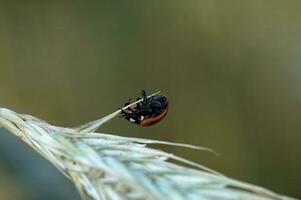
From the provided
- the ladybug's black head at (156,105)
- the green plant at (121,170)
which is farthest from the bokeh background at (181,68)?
the green plant at (121,170)

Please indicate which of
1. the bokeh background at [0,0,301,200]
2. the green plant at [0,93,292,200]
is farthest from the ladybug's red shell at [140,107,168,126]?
the bokeh background at [0,0,301,200]

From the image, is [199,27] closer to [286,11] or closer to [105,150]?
[286,11]

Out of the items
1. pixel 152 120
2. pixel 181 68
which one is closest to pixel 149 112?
pixel 152 120

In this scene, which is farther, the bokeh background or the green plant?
the bokeh background

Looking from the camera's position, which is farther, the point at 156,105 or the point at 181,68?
the point at 181,68

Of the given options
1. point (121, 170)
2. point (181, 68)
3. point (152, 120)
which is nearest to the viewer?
point (121, 170)

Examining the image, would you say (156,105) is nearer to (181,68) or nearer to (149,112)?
(149,112)

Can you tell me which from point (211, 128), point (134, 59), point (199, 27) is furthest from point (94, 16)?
point (211, 128)

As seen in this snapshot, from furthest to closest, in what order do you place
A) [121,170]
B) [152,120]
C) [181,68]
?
[181,68], [152,120], [121,170]

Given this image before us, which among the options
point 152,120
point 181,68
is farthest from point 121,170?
point 181,68

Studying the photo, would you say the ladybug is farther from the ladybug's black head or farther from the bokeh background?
the bokeh background
